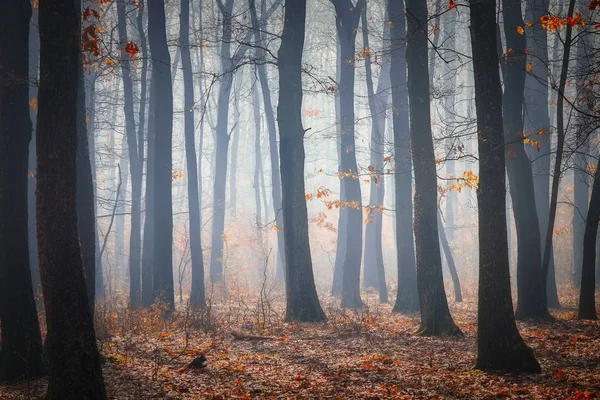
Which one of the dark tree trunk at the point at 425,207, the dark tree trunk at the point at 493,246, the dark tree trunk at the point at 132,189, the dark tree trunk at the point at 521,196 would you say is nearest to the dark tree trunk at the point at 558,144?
the dark tree trunk at the point at 521,196

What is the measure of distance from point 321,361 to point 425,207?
4.25 metres

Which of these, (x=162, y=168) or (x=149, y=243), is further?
(x=149, y=243)

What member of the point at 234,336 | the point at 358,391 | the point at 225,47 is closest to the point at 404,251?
the point at 234,336

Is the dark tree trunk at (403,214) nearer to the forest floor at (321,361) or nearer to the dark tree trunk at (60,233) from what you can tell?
the forest floor at (321,361)

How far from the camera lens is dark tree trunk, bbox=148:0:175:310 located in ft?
50.0

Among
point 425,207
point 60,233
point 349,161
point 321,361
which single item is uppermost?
point 349,161

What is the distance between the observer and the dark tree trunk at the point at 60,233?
6.05m

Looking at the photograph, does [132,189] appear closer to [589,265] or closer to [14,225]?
[14,225]

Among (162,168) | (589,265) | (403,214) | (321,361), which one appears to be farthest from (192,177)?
(589,265)

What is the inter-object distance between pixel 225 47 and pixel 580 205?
19627 mm

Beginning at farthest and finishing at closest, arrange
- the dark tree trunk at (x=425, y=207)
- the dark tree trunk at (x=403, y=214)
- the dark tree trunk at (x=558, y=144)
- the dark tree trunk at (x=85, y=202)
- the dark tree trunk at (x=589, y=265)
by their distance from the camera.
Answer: the dark tree trunk at (x=403, y=214)
the dark tree trunk at (x=589, y=265)
the dark tree trunk at (x=558, y=144)
the dark tree trunk at (x=425, y=207)
the dark tree trunk at (x=85, y=202)

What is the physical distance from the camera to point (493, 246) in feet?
25.7

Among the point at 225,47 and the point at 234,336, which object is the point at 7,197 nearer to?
the point at 234,336

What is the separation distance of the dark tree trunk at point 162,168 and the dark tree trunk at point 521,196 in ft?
30.1
